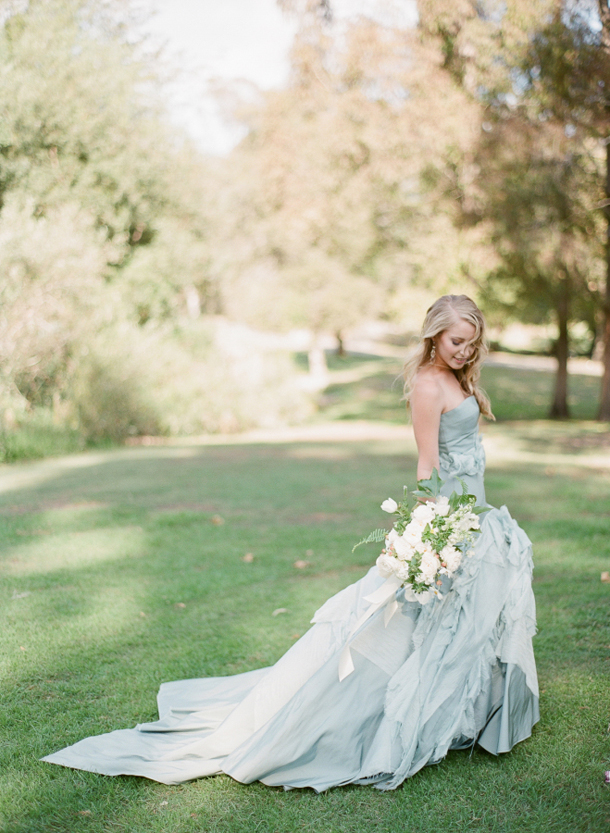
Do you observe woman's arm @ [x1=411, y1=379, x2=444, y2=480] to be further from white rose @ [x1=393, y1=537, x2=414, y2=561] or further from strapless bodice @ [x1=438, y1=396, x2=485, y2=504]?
white rose @ [x1=393, y1=537, x2=414, y2=561]

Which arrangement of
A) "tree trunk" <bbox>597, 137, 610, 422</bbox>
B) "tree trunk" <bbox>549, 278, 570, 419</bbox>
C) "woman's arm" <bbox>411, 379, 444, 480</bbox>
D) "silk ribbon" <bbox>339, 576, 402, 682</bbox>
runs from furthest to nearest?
"tree trunk" <bbox>549, 278, 570, 419</bbox>
"tree trunk" <bbox>597, 137, 610, 422</bbox>
"woman's arm" <bbox>411, 379, 444, 480</bbox>
"silk ribbon" <bbox>339, 576, 402, 682</bbox>

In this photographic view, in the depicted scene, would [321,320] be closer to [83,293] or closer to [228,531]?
[83,293]

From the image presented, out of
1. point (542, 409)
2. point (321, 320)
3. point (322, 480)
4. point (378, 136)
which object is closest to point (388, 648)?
point (322, 480)

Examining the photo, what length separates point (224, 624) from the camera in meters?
4.71

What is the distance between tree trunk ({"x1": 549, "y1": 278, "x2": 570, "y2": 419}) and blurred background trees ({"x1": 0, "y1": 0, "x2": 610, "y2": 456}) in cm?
6

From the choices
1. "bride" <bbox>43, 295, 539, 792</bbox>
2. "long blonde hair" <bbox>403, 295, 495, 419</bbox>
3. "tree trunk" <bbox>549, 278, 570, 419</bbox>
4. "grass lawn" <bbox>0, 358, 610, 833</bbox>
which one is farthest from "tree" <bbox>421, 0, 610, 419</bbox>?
"bride" <bbox>43, 295, 539, 792</bbox>

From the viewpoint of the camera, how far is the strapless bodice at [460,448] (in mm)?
3373

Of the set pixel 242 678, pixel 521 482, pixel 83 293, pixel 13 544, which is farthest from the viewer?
pixel 83 293

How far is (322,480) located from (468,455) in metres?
6.40

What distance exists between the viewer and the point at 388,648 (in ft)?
9.97

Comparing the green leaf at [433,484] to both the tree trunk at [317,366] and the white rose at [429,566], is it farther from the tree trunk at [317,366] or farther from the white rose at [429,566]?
the tree trunk at [317,366]

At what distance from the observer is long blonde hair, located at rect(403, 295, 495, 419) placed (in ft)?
11.1

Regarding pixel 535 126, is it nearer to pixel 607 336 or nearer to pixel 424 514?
pixel 607 336

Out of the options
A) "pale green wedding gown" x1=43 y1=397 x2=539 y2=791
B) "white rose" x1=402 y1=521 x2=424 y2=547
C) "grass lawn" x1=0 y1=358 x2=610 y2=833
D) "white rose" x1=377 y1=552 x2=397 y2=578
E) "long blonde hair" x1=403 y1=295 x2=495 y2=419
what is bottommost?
"grass lawn" x1=0 y1=358 x2=610 y2=833
